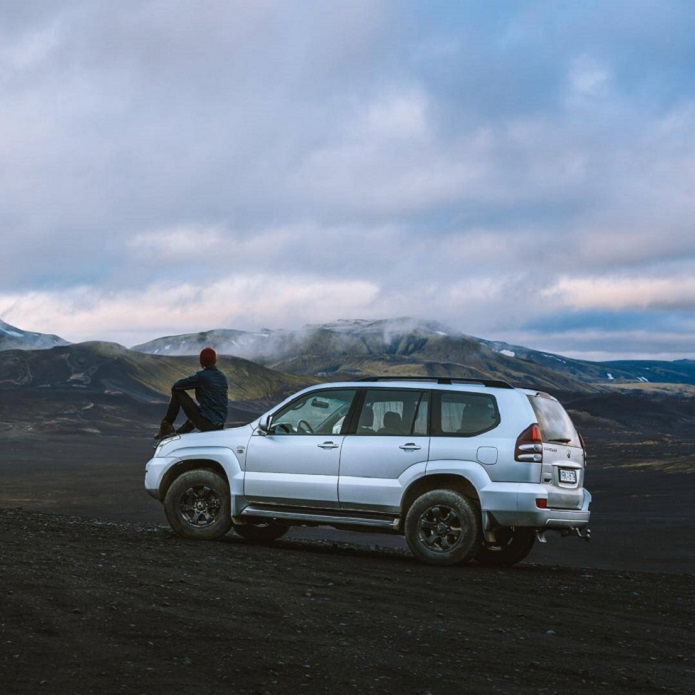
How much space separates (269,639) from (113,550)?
4.44m

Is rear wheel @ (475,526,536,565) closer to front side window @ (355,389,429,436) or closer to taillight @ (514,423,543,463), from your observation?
taillight @ (514,423,543,463)

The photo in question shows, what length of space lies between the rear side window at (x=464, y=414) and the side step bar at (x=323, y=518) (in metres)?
1.13

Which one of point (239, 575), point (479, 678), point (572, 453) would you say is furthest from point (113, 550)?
point (479, 678)

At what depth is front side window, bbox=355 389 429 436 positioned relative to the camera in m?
11.7

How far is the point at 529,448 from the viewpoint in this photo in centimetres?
1106

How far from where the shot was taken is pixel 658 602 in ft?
32.9

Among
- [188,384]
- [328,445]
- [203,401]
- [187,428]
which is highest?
[188,384]

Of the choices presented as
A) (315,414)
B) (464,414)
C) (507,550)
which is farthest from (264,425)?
(507,550)

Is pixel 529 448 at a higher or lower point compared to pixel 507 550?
higher

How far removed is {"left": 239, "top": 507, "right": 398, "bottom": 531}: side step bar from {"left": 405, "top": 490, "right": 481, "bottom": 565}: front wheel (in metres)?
0.30

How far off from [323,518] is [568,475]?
2.70 metres

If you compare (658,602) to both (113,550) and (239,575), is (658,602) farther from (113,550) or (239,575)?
(113,550)

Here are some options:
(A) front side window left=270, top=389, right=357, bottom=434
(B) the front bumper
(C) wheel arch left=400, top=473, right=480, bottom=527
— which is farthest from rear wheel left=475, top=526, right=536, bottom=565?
(B) the front bumper

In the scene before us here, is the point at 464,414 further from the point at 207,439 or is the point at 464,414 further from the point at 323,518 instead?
the point at 207,439
